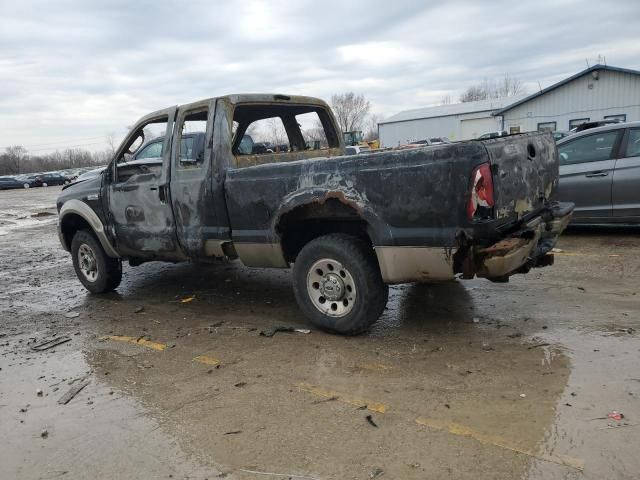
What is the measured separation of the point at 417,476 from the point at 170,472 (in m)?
1.30

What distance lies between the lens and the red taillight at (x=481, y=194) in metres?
3.69

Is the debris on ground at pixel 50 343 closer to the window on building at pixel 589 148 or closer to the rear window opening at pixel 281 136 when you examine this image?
the rear window opening at pixel 281 136

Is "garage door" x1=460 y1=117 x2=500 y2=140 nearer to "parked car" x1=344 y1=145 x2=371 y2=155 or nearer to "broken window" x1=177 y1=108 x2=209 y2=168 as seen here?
"parked car" x1=344 y1=145 x2=371 y2=155

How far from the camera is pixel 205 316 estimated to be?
5.59 metres

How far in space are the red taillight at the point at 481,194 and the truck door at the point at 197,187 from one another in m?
2.37

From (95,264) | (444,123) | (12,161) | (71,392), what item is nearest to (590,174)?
(95,264)

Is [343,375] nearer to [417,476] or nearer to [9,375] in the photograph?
[417,476]

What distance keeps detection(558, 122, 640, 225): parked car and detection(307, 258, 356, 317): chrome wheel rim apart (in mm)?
4782

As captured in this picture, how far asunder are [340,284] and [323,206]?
664mm

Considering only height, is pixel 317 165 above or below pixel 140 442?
above

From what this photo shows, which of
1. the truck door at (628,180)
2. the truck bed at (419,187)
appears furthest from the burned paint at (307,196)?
the truck door at (628,180)

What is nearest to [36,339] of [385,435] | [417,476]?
[385,435]

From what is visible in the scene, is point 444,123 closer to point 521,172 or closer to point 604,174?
point 604,174

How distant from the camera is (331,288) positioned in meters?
4.52
